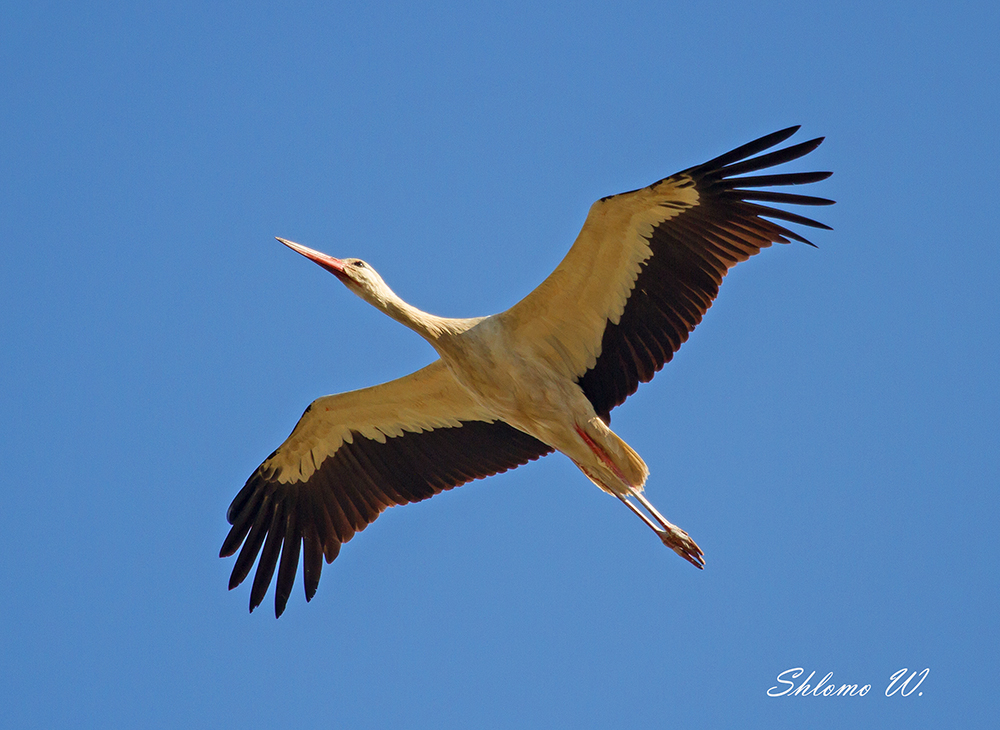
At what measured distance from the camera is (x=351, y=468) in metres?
10.4

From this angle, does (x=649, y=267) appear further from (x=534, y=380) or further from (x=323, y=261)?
(x=323, y=261)

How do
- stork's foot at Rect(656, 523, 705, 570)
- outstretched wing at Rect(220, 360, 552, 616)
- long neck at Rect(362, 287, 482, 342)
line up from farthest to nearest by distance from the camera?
outstretched wing at Rect(220, 360, 552, 616)
stork's foot at Rect(656, 523, 705, 570)
long neck at Rect(362, 287, 482, 342)

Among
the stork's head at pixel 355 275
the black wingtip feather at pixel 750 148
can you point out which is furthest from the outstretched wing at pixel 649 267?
the stork's head at pixel 355 275

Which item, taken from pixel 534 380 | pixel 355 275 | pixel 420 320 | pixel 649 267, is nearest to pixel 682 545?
pixel 534 380

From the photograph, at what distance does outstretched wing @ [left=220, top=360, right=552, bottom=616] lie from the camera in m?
10.0

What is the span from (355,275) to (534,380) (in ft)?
5.44

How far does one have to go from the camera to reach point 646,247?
8914mm

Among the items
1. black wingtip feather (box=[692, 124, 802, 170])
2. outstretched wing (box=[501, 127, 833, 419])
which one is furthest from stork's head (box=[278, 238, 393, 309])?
black wingtip feather (box=[692, 124, 802, 170])

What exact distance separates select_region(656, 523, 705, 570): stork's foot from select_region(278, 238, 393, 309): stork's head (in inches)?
117

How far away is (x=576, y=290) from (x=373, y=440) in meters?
2.47

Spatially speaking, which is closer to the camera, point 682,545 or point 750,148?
point 750,148

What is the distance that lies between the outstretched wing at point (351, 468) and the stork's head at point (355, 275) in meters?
1.07

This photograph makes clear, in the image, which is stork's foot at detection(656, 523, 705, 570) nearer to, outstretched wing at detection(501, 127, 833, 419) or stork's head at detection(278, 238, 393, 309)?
outstretched wing at detection(501, 127, 833, 419)

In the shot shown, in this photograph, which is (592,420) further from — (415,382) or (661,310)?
(415,382)
